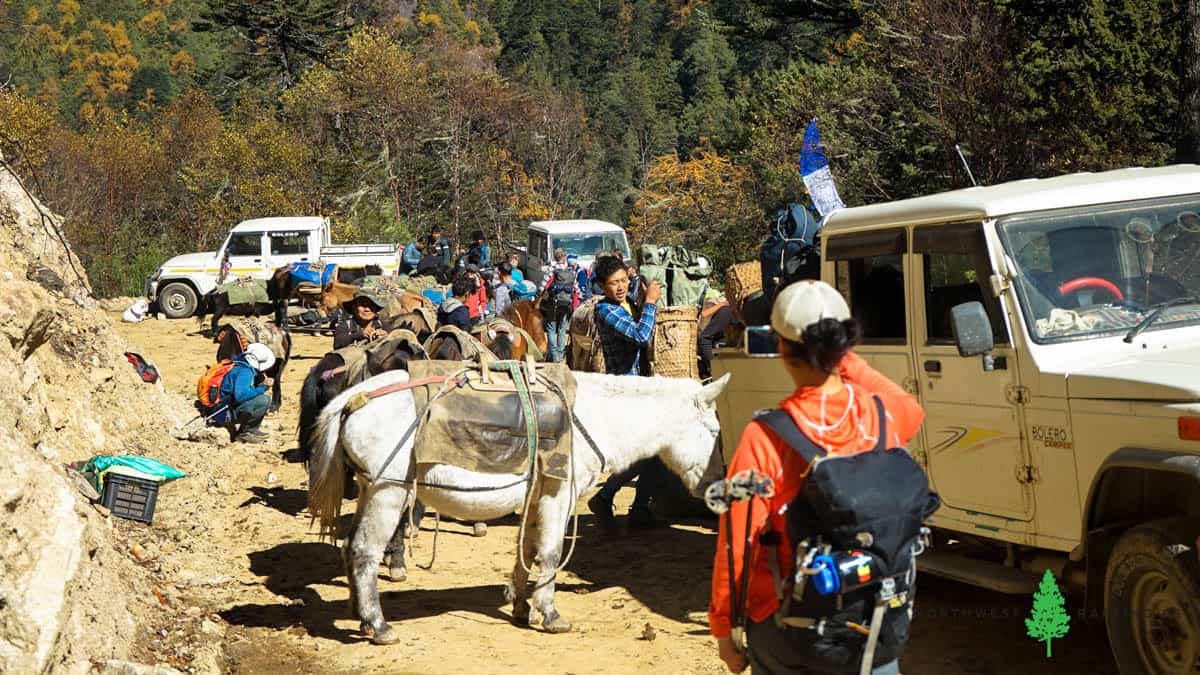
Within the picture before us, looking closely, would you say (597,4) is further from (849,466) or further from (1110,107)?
(849,466)

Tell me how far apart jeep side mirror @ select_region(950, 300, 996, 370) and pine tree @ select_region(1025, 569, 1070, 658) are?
125cm

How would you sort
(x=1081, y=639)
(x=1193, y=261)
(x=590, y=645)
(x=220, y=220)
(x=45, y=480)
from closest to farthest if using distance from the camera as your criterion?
(x=45, y=480) < (x=1193, y=261) < (x=1081, y=639) < (x=590, y=645) < (x=220, y=220)

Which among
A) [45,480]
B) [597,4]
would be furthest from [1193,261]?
[597,4]

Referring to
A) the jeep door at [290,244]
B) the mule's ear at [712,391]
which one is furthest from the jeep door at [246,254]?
the mule's ear at [712,391]

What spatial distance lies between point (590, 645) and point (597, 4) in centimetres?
10946

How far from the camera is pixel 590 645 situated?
6781mm

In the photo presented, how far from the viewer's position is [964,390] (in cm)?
595

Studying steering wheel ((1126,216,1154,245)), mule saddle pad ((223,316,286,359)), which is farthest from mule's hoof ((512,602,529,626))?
mule saddle pad ((223,316,286,359))

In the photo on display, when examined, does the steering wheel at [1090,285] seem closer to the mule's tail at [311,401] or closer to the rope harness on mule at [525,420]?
the rope harness on mule at [525,420]

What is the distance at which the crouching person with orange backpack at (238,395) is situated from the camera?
13227 mm

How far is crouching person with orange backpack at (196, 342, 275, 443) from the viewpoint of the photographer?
43.4ft

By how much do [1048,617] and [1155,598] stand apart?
1180 mm

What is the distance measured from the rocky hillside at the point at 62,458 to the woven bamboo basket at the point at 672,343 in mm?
3817

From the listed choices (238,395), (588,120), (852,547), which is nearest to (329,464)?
(852,547)
